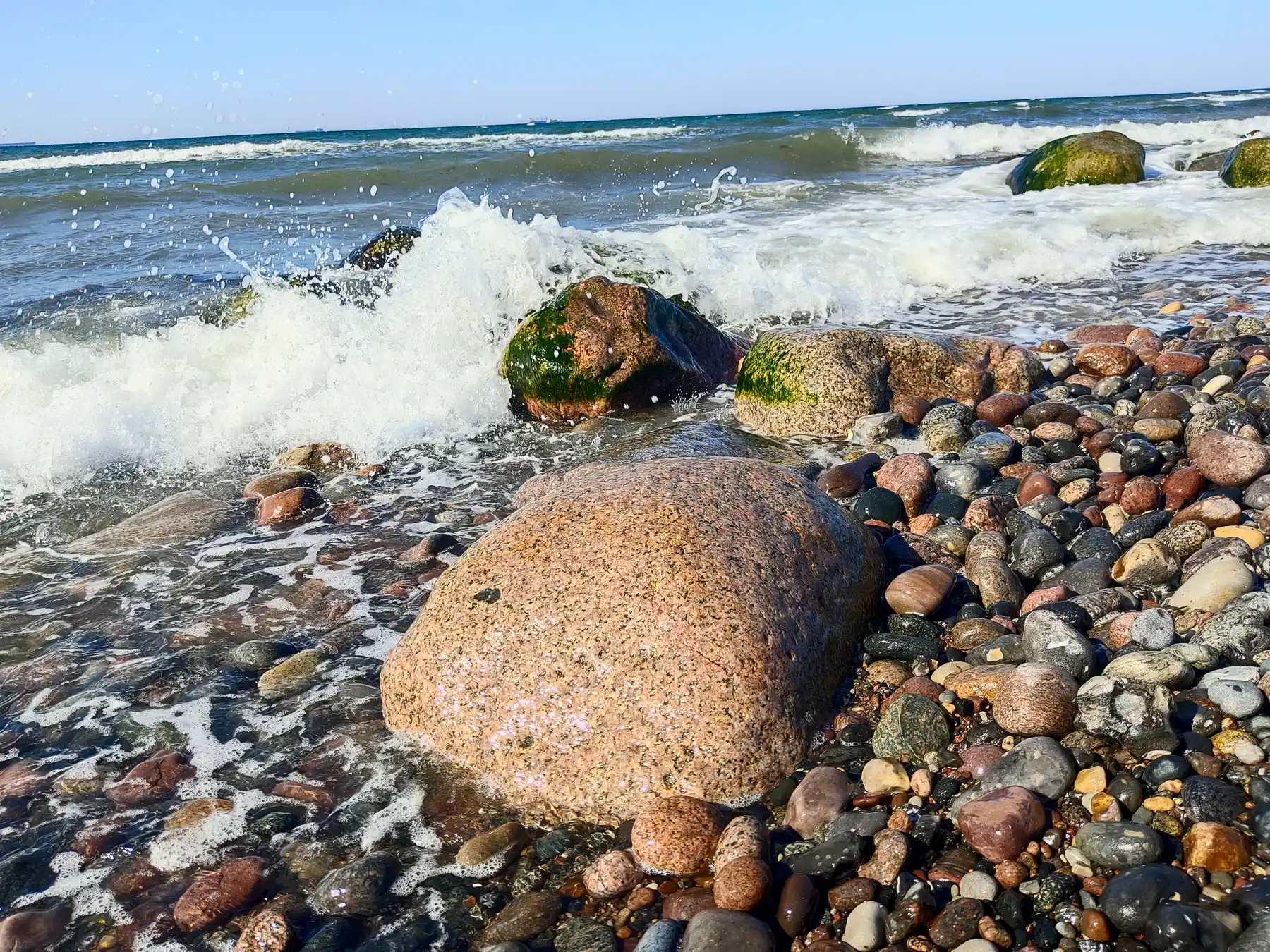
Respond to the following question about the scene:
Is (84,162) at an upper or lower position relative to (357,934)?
upper

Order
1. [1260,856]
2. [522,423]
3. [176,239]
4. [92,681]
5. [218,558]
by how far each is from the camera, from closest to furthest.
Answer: [1260,856] → [92,681] → [218,558] → [522,423] → [176,239]

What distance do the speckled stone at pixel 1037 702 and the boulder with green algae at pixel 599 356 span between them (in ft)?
12.8

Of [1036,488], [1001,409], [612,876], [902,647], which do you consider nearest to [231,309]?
[1001,409]

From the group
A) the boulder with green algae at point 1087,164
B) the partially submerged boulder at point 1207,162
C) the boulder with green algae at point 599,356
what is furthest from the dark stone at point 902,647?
the partially submerged boulder at point 1207,162

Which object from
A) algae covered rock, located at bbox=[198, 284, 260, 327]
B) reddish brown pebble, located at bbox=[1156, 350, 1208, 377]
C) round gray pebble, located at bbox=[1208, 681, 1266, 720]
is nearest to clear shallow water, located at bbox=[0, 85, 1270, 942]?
algae covered rock, located at bbox=[198, 284, 260, 327]

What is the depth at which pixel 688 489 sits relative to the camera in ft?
10.5

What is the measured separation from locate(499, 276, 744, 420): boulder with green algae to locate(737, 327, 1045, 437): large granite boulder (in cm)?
68

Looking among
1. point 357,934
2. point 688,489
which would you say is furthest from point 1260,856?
point 357,934

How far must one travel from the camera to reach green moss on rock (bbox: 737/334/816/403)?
543 cm

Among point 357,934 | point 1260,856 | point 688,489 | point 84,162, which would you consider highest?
point 84,162

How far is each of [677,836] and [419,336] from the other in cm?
507

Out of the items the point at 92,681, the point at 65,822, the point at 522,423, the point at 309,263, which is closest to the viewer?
the point at 65,822

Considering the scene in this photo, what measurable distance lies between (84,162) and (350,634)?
30.2m

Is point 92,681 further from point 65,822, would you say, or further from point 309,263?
point 309,263
